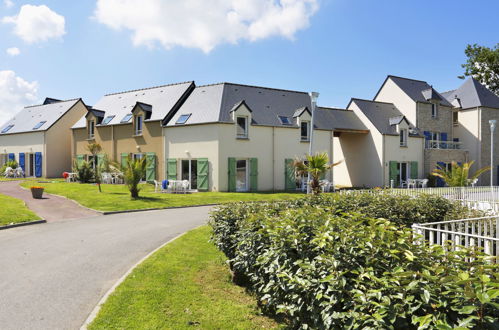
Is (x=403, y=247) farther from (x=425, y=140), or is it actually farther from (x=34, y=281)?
(x=425, y=140)

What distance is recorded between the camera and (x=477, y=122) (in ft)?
116

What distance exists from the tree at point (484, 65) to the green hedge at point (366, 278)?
2005 inches

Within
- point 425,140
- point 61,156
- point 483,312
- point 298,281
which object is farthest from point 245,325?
point 61,156

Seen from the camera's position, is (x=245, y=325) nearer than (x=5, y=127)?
Yes

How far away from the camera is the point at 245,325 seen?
202 inches

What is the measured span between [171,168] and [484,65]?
1677 inches

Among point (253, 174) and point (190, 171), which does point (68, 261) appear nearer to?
point (253, 174)

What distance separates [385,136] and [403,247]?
29649 millimetres

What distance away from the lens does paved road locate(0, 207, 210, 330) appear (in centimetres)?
554

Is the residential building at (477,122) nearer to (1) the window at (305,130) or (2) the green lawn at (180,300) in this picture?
(1) the window at (305,130)

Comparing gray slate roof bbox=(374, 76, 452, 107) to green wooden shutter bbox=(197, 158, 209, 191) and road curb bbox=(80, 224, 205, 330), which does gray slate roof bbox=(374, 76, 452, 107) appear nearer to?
green wooden shutter bbox=(197, 158, 209, 191)

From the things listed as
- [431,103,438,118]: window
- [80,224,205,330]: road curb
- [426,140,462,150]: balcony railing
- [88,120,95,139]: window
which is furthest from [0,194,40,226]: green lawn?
[431,103,438,118]: window

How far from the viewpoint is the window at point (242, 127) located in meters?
26.5

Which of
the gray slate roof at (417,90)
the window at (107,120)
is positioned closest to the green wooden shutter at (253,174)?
the window at (107,120)
